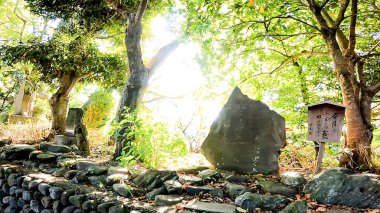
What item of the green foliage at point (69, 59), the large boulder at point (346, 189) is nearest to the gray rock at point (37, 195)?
the green foliage at point (69, 59)

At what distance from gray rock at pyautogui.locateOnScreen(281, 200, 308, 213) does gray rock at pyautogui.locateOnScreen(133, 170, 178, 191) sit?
1.81 meters

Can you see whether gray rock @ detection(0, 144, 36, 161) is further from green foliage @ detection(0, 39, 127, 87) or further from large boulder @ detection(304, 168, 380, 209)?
large boulder @ detection(304, 168, 380, 209)

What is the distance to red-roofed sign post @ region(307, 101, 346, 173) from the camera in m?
4.37

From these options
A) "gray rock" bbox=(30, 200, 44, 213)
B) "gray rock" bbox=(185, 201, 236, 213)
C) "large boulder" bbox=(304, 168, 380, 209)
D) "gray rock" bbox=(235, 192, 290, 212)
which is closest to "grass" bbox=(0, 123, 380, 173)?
"large boulder" bbox=(304, 168, 380, 209)

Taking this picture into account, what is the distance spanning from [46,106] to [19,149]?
17.4 m

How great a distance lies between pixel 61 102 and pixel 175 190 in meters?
7.10

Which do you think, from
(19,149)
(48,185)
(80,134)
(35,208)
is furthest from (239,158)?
(19,149)

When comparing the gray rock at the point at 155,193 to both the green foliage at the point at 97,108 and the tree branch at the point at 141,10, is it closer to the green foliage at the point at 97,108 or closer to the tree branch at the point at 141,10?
the tree branch at the point at 141,10

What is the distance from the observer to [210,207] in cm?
361

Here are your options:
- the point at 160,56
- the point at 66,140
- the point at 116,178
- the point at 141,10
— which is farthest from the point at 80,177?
the point at 160,56

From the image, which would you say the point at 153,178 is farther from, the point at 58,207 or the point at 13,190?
the point at 13,190

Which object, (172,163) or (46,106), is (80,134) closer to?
(172,163)

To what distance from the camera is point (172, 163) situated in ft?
18.1

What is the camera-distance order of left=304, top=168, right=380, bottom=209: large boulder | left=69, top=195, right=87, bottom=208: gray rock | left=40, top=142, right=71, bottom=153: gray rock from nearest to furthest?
1. left=304, top=168, right=380, bottom=209: large boulder
2. left=69, top=195, right=87, bottom=208: gray rock
3. left=40, top=142, right=71, bottom=153: gray rock
